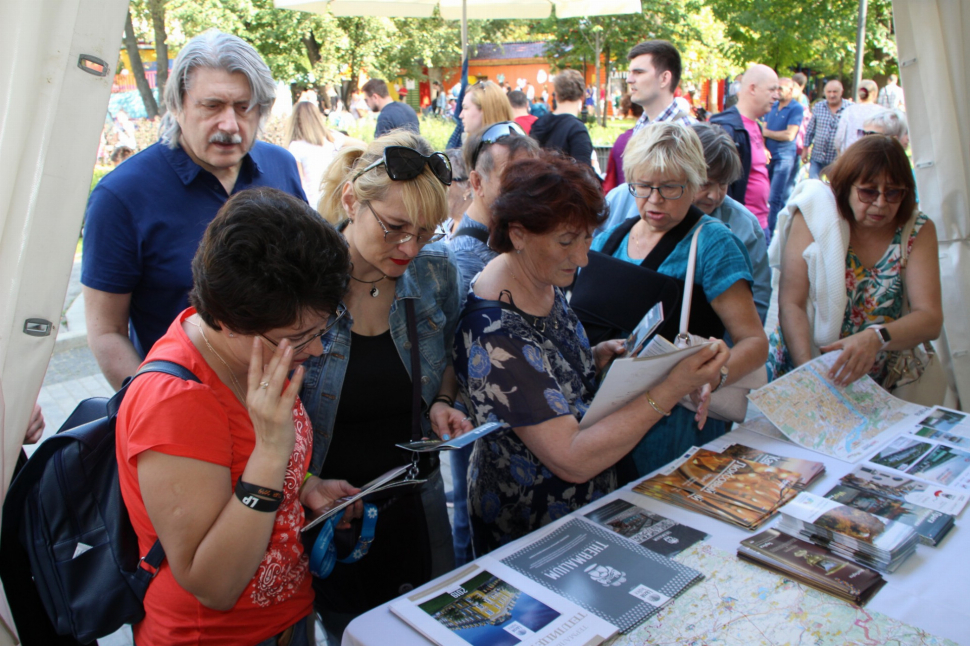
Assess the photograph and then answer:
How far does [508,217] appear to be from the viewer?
2.01 metres

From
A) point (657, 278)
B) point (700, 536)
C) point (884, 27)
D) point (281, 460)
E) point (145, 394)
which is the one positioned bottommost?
point (700, 536)

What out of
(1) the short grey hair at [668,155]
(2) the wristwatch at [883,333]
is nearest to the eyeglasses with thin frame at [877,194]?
(2) the wristwatch at [883,333]

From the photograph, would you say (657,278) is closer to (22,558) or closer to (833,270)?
(833,270)

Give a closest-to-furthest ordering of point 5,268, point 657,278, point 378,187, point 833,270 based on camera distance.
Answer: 1. point 5,268
2. point 378,187
3. point 657,278
4. point 833,270

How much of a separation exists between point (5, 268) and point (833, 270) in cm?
265

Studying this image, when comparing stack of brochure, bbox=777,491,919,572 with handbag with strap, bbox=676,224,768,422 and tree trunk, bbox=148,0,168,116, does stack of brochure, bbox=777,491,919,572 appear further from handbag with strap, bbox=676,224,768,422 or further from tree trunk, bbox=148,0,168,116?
tree trunk, bbox=148,0,168,116

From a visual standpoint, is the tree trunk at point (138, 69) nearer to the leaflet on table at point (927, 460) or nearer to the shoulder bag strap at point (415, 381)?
the shoulder bag strap at point (415, 381)

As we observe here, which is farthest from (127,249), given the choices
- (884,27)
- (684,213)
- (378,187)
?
(884,27)

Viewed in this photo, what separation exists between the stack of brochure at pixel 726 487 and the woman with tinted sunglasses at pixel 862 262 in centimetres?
84

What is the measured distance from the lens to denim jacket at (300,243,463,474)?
1793mm

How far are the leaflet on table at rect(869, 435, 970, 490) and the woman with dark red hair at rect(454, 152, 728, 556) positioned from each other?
27.5 inches

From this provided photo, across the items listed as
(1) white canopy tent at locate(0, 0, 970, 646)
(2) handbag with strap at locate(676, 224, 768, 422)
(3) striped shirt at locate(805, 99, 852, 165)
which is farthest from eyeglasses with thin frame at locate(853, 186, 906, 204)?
(3) striped shirt at locate(805, 99, 852, 165)

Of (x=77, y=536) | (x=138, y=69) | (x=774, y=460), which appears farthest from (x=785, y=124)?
(x=138, y=69)

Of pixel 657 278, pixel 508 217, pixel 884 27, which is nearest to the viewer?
pixel 508 217
